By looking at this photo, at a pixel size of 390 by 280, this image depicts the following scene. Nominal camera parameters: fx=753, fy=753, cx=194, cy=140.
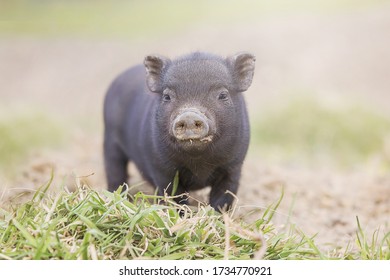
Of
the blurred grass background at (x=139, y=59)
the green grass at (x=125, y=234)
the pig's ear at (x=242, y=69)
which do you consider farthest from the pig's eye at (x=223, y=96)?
the blurred grass background at (x=139, y=59)

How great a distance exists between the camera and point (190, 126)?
151 inches

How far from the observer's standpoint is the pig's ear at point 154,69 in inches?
180

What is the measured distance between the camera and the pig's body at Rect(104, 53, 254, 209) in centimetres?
404

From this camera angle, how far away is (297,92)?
9.37 metres

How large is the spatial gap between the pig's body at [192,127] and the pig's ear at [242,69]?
61mm

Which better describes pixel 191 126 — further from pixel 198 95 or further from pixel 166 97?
pixel 166 97

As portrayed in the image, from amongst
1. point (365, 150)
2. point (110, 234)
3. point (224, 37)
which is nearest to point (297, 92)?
point (365, 150)

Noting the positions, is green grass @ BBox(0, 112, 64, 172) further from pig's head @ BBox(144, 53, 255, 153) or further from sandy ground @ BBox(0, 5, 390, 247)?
pig's head @ BBox(144, 53, 255, 153)

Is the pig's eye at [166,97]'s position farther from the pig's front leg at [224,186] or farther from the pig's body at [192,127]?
the pig's front leg at [224,186]

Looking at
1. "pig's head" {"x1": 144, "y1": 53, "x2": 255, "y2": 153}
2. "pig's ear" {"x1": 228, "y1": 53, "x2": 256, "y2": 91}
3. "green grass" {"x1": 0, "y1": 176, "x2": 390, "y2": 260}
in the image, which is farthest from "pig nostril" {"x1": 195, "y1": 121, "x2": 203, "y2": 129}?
"pig's ear" {"x1": 228, "y1": 53, "x2": 256, "y2": 91}

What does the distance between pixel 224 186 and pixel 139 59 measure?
6706 mm

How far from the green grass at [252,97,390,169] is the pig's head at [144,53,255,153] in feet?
11.1

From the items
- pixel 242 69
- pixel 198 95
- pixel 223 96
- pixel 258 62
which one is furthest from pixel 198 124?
pixel 258 62

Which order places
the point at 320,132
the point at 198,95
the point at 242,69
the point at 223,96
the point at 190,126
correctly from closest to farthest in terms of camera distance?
the point at 190,126, the point at 198,95, the point at 223,96, the point at 242,69, the point at 320,132
